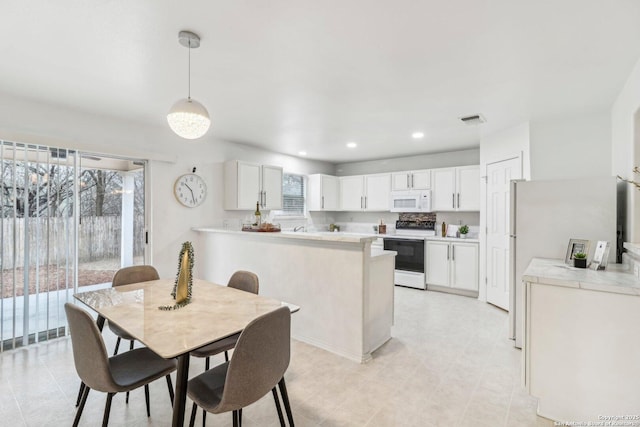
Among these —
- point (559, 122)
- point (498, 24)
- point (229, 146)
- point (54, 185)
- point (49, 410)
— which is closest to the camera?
point (498, 24)

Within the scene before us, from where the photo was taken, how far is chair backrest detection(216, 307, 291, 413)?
53.5 inches

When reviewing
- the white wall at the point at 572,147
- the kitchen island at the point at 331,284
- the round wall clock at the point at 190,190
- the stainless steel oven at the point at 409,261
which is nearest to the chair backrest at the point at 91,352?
the kitchen island at the point at 331,284

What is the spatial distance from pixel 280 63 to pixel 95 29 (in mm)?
1152

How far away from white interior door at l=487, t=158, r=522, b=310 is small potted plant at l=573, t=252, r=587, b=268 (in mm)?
1684

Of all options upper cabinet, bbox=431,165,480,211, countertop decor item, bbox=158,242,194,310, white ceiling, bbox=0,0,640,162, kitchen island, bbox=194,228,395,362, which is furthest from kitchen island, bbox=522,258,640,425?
upper cabinet, bbox=431,165,480,211

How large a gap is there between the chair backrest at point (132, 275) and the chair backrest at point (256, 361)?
168 centimetres

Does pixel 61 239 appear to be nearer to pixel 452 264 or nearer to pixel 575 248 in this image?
pixel 575 248

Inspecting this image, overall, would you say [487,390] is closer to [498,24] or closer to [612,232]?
[612,232]

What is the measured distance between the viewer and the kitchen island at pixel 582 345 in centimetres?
175

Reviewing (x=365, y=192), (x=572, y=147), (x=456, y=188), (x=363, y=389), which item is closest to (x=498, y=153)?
(x=572, y=147)

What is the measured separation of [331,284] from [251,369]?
62.0 inches

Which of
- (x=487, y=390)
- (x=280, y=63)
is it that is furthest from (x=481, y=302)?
(x=280, y=63)

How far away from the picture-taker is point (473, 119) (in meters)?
3.56

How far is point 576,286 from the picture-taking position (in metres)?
1.89
